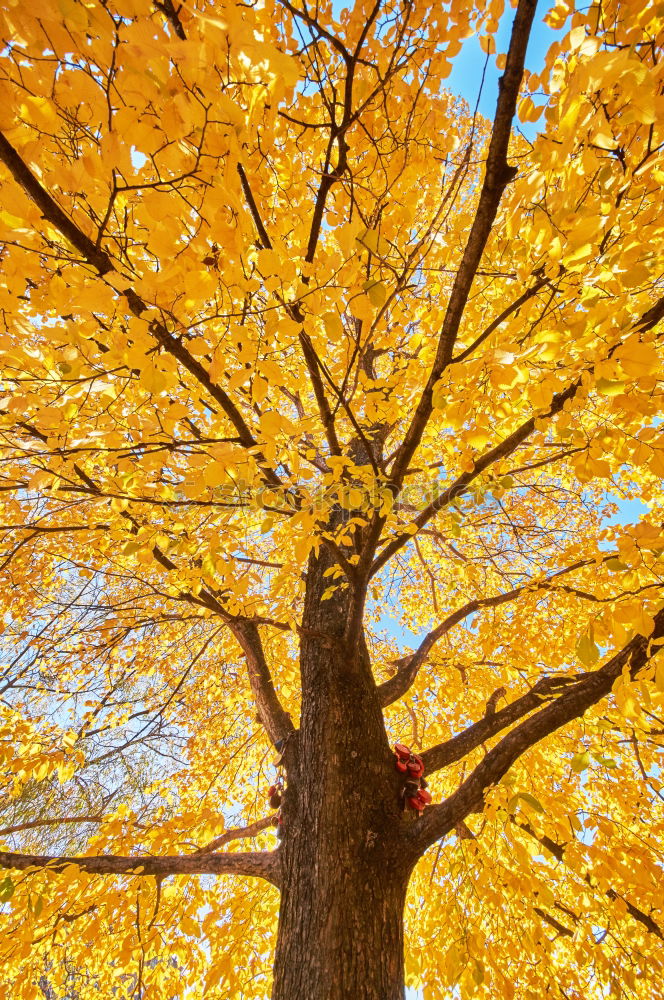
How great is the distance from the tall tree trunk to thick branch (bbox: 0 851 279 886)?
16 centimetres

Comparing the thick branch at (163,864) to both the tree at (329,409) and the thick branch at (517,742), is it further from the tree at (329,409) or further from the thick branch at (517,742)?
the thick branch at (517,742)

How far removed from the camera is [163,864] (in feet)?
6.97

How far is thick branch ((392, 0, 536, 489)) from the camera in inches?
41.0

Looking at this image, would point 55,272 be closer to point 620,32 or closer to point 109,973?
point 620,32

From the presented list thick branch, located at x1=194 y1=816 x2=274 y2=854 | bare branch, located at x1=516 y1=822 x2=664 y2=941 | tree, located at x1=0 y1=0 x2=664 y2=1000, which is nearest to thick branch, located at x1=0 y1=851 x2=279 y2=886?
tree, located at x1=0 y1=0 x2=664 y2=1000

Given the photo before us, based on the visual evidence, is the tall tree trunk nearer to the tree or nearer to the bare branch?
the tree

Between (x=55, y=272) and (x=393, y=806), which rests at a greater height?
A: (x=55, y=272)

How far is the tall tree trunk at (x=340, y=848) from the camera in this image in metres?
1.66

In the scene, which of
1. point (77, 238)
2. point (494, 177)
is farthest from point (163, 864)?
point (494, 177)

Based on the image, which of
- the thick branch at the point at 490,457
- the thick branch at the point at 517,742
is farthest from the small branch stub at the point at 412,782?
the thick branch at the point at 490,457

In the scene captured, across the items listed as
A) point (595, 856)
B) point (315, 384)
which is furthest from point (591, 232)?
point (595, 856)

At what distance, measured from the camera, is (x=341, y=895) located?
1.80 m

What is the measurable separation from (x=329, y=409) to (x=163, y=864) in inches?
89.5

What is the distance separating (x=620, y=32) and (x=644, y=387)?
1117 mm
